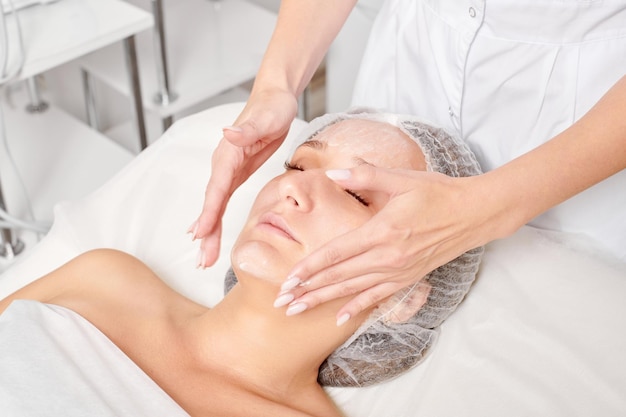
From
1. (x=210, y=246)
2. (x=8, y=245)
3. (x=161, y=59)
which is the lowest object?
(x=8, y=245)

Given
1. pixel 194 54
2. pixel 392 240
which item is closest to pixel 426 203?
pixel 392 240

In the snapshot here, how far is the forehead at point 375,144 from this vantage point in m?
1.42

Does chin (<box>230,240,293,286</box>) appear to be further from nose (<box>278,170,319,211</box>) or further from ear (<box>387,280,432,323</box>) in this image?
ear (<box>387,280,432,323</box>)

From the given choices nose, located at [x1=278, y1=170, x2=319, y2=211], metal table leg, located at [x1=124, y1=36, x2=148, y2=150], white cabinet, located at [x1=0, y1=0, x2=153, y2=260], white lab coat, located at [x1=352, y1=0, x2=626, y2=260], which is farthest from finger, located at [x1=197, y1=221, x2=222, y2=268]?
metal table leg, located at [x1=124, y1=36, x2=148, y2=150]

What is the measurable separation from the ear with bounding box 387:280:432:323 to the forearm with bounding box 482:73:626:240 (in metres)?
0.26

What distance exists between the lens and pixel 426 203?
1.11m

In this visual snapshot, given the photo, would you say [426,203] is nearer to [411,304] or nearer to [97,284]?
[411,304]

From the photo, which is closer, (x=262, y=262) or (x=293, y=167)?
(x=262, y=262)

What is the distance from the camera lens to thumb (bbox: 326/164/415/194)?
109cm

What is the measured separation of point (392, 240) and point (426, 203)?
68 millimetres

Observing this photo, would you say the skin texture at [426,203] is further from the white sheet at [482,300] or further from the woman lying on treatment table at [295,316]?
the white sheet at [482,300]

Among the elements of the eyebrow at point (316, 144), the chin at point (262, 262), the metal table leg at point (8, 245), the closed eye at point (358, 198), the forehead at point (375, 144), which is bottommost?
the metal table leg at point (8, 245)

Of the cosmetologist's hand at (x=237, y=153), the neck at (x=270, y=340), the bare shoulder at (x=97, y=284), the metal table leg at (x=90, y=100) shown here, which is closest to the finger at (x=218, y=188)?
the cosmetologist's hand at (x=237, y=153)

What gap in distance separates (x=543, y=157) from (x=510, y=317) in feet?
1.30
